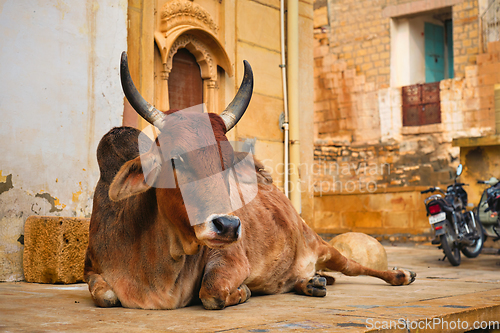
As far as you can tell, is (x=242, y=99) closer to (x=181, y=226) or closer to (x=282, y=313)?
(x=181, y=226)

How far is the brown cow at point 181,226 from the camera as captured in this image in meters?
3.05

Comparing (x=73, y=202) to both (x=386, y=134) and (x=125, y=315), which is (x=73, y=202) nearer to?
(x=125, y=315)

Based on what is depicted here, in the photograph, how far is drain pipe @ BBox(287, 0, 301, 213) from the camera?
8.66m

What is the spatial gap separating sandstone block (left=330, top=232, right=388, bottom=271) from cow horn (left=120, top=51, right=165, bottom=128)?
351cm

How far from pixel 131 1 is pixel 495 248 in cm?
824

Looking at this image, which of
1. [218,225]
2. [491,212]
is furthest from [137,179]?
[491,212]

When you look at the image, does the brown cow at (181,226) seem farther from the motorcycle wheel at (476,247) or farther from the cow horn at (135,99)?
the motorcycle wheel at (476,247)

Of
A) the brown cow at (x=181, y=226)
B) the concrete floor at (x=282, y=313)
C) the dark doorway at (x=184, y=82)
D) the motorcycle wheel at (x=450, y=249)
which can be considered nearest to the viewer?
the concrete floor at (x=282, y=313)

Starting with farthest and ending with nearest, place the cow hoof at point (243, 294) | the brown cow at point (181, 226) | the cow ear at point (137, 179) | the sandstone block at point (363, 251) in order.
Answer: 1. the sandstone block at point (363, 251)
2. the cow hoof at point (243, 294)
3. the cow ear at point (137, 179)
4. the brown cow at point (181, 226)

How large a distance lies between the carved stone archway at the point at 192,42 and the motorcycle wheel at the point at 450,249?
3926 mm

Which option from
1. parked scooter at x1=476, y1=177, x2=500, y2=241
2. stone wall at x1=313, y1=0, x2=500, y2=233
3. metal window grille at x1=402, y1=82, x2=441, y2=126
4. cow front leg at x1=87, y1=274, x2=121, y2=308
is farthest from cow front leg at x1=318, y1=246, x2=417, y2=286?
metal window grille at x1=402, y1=82, x2=441, y2=126

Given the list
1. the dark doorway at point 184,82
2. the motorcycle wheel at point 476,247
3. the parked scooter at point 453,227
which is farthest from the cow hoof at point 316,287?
the motorcycle wheel at point 476,247

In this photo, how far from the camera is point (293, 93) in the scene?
8695 mm

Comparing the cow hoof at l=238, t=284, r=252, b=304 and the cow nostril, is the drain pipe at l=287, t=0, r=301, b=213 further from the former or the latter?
the cow nostril
